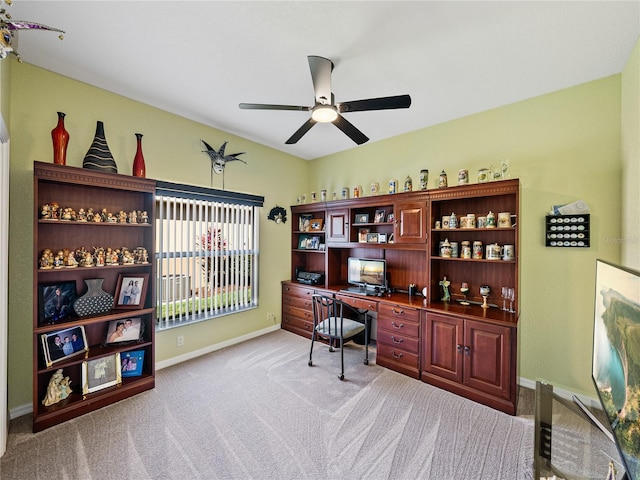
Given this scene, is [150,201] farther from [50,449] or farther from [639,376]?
[639,376]

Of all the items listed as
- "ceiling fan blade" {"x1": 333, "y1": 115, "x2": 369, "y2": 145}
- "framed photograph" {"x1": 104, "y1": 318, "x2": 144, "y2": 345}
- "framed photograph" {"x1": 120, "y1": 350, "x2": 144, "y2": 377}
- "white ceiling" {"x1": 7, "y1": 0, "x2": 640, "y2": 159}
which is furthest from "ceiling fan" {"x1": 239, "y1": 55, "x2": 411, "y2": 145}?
"framed photograph" {"x1": 120, "y1": 350, "x2": 144, "y2": 377}

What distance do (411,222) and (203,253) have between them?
2.61m

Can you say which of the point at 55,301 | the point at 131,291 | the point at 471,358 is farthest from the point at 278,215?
the point at 471,358

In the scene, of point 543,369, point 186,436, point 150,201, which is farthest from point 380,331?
point 150,201

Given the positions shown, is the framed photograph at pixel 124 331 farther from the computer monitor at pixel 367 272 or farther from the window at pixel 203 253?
the computer monitor at pixel 367 272

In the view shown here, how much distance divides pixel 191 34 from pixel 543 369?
4225 mm

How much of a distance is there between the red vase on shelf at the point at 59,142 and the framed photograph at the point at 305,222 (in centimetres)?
295

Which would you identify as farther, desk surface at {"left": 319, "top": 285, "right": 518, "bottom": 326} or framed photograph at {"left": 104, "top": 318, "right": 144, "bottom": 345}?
framed photograph at {"left": 104, "top": 318, "right": 144, "bottom": 345}

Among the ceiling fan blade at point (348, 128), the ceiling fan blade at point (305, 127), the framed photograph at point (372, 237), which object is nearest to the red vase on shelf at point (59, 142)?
the ceiling fan blade at point (305, 127)

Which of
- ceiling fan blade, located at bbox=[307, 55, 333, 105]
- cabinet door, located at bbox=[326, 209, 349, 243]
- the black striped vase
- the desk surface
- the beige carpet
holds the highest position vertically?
ceiling fan blade, located at bbox=[307, 55, 333, 105]

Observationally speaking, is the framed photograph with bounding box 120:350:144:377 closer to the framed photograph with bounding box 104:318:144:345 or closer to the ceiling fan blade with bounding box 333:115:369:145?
the framed photograph with bounding box 104:318:144:345

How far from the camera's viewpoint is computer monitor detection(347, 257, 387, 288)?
142 inches

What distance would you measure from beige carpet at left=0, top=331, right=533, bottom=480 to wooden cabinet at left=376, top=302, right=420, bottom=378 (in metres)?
0.18

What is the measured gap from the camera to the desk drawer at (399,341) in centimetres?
291
